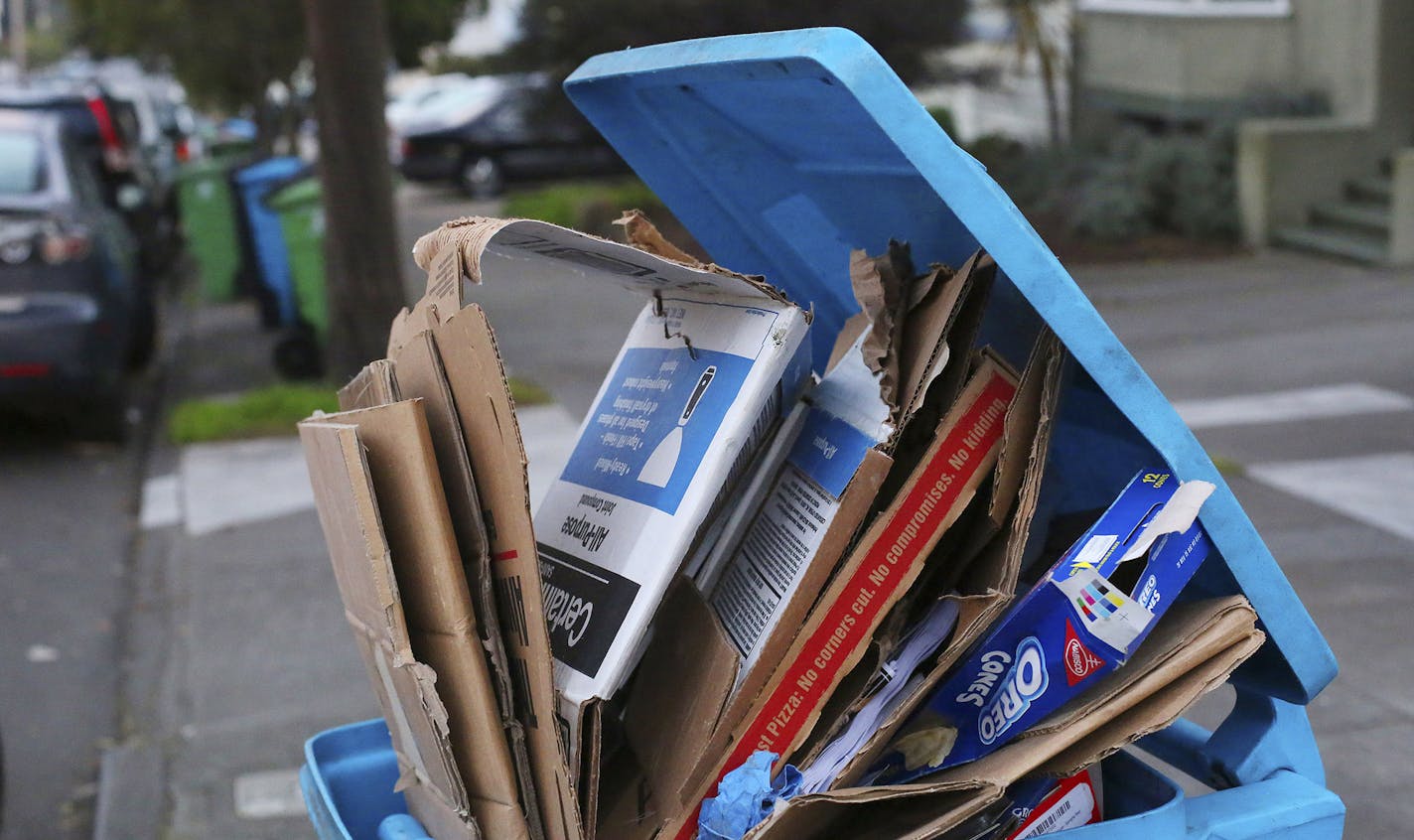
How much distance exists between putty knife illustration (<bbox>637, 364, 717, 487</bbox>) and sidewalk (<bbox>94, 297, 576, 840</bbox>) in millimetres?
2225

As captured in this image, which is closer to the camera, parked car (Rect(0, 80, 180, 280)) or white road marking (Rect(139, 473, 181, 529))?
white road marking (Rect(139, 473, 181, 529))

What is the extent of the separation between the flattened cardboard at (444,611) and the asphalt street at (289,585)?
7.26ft

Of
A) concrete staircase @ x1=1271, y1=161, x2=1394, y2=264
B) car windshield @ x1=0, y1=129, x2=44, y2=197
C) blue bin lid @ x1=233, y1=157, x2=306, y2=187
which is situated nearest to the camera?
car windshield @ x1=0, y1=129, x2=44, y2=197

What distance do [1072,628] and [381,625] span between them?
2.76 feet

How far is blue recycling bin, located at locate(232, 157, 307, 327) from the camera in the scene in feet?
34.5

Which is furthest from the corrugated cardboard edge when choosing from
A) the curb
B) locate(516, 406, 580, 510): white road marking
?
locate(516, 406, 580, 510): white road marking

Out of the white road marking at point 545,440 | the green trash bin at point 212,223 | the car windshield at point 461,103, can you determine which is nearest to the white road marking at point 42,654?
the white road marking at point 545,440

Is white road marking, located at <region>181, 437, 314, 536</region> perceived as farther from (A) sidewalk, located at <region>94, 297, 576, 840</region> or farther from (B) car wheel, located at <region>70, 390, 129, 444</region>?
(B) car wheel, located at <region>70, 390, 129, 444</region>

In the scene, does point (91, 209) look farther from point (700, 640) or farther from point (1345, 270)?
point (1345, 270)

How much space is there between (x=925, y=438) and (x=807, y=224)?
1.78 feet

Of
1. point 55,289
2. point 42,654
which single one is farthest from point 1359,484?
point 55,289

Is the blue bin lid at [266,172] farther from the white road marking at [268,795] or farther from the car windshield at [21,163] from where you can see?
the white road marking at [268,795]

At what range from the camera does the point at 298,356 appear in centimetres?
919

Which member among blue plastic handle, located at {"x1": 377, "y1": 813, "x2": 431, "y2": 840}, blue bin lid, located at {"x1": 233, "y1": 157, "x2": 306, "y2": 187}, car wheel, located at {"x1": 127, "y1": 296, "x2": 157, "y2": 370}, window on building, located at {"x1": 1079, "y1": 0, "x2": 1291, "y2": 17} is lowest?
car wheel, located at {"x1": 127, "y1": 296, "x2": 157, "y2": 370}
